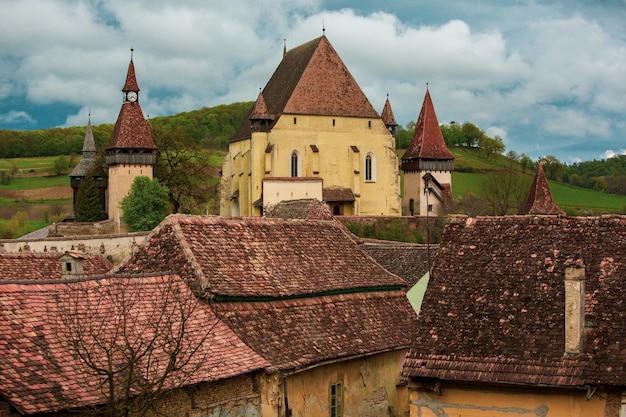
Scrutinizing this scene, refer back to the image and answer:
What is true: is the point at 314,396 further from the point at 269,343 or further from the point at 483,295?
the point at 483,295

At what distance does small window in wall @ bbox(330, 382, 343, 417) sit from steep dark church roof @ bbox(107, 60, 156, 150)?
163 feet

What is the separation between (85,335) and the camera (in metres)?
14.9

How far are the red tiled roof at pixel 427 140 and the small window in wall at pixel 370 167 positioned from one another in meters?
6.50

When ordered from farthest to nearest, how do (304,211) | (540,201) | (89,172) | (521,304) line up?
1. (89,172)
2. (540,201)
3. (304,211)
4. (521,304)

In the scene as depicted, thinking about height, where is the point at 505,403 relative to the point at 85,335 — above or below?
below

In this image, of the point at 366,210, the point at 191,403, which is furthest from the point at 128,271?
the point at 366,210

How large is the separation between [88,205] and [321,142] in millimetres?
17911

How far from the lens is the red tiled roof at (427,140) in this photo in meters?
74.5

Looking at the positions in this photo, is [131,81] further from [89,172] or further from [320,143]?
[320,143]

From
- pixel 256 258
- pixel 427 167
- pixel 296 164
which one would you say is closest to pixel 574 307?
pixel 256 258

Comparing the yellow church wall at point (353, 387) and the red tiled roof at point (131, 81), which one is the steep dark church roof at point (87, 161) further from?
the yellow church wall at point (353, 387)

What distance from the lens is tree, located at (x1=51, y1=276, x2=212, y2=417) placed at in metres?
13.5

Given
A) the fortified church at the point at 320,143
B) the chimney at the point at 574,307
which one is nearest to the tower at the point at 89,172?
the fortified church at the point at 320,143

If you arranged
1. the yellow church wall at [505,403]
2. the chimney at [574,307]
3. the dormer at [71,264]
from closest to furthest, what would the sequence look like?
the yellow church wall at [505,403] → the chimney at [574,307] → the dormer at [71,264]
